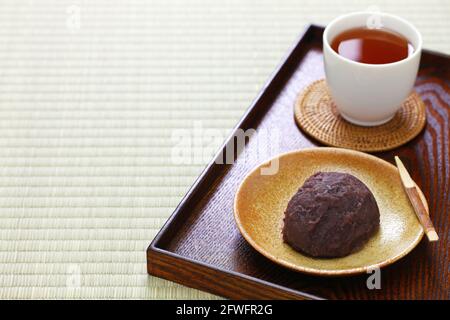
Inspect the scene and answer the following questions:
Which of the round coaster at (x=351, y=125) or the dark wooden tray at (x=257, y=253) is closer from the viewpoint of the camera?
the dark wooden tray at (x=257, y=253)

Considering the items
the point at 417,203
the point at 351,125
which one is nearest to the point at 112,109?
the point at 351,125

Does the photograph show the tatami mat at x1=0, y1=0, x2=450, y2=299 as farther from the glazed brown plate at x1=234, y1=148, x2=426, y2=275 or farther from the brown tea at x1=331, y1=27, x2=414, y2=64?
the brown tea at x1=331, y1=27, x2=414, y2=64

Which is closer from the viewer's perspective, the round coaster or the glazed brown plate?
the glazed brown plate

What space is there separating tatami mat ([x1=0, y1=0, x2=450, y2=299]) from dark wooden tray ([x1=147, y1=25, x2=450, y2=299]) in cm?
6

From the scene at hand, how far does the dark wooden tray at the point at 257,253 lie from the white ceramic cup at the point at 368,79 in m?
0.08

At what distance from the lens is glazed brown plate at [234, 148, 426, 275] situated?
114 cm

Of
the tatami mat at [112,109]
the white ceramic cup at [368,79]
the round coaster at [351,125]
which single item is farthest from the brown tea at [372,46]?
the tatami mat at [112,109]

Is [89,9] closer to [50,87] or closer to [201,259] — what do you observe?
[50,87]

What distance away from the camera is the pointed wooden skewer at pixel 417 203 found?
3.80ft

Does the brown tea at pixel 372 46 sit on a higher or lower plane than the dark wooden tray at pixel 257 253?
higher

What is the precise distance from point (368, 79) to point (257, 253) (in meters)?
0.38

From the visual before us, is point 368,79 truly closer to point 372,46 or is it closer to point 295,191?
point 372,46

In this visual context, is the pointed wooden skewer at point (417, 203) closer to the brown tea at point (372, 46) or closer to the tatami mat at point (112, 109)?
the brown tea at point (372, 46)

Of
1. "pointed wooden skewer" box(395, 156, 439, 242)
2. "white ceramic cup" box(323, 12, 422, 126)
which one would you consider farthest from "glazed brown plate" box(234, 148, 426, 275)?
"white ceramic cup" box(323, 12, 422, 126)
